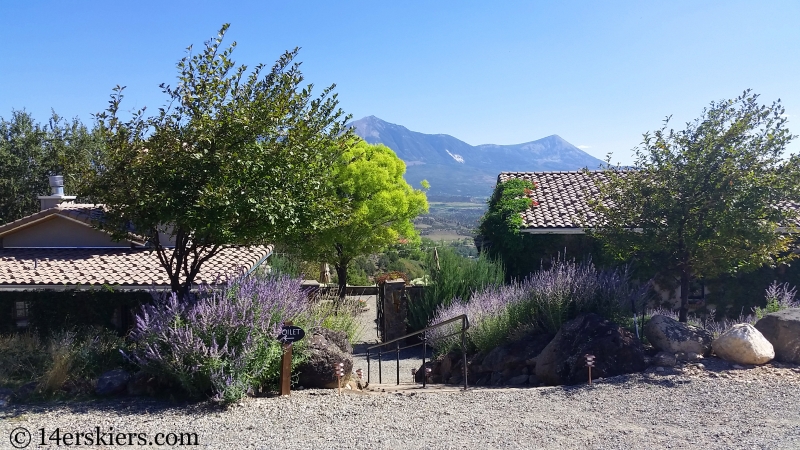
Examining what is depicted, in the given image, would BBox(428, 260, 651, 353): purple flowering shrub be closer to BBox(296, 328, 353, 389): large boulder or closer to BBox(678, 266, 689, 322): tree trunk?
BBox(678, 266, 689, 322): tree trunk

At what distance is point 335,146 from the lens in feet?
30.2

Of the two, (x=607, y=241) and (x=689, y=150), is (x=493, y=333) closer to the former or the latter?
(x=607, y=241)

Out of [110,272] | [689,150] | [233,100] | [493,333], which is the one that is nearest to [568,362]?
[493,333]

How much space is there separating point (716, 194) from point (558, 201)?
418 inches

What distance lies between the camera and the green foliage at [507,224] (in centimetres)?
1784

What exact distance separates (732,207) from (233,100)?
23.6ft

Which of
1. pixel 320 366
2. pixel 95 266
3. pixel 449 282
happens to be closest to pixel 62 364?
pixel 320 366

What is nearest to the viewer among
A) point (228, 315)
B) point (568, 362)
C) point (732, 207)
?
point (228, 315)

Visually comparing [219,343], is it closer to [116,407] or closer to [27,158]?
[116,407]

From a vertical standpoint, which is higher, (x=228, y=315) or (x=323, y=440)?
(x=228, y=315)

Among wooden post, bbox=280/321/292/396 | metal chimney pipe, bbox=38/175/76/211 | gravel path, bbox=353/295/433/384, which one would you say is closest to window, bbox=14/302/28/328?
metal chimney pipe, bbox=38/175/76/211

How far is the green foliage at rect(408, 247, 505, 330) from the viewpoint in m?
15.9

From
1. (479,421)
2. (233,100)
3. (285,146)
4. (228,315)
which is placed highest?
(233,100)

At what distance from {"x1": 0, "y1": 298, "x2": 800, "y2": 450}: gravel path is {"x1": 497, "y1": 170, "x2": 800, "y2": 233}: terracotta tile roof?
8.92 m
